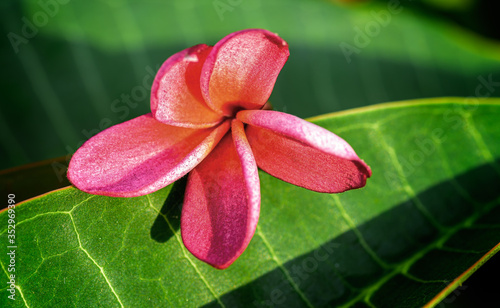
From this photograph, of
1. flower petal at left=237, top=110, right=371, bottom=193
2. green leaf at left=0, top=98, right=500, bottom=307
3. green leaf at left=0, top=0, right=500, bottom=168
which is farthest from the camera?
green leaf at left=0, top=0, right=500, bottom=168

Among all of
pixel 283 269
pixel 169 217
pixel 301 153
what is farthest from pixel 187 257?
pixel 301 153

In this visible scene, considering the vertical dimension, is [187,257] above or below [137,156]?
below

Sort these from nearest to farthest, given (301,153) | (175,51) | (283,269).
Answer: (301,153) < (283,269) < (175,51)

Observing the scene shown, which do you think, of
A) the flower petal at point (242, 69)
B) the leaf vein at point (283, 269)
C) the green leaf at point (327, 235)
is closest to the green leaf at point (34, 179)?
the green leaf at point (327, 235)

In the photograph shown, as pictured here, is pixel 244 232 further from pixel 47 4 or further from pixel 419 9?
pixel 419 9

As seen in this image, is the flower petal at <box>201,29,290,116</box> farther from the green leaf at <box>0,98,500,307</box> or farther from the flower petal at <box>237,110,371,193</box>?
the green leaf at <box>0,98,500,307</box>

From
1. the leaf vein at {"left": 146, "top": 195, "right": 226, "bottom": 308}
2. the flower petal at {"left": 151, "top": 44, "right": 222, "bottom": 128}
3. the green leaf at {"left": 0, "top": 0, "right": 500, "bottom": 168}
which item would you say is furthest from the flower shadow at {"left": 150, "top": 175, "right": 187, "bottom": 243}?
the green leaf at {"left": 0, "top": 0, "right": 500, "bottom": 168}

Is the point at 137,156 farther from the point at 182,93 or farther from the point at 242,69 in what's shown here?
the point at 242,69
